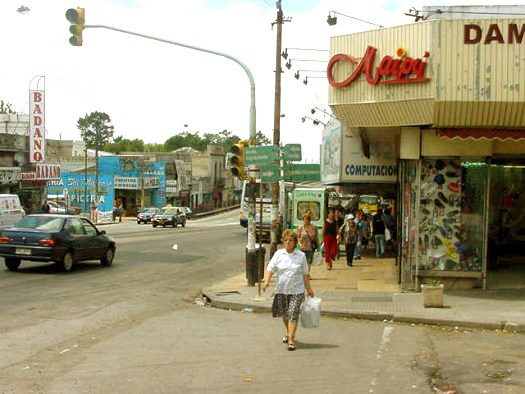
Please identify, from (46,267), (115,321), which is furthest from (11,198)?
(115,321)

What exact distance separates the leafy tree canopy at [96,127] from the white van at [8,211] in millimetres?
141215

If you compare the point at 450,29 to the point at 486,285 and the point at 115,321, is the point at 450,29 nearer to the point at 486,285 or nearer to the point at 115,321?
the point at 486,285

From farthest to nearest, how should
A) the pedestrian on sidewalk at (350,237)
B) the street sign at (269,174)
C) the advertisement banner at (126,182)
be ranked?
the advertisement banner at (126,182), the pedestrian on sidewalk at (350,237), the street sign at (269,174)

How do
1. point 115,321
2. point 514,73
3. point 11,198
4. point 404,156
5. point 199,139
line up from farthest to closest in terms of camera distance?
point 199,139 → point 11,198 → point 404,156 → point 514,73 → point 115,321

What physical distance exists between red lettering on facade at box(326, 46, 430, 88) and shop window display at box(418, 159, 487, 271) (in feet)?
7.29

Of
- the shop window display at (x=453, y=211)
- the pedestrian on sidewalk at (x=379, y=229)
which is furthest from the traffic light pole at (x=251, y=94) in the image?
the pedestrian on sidewalk at (x=379, y=229)

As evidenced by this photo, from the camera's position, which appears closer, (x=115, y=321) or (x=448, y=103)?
(x=115, y=321)

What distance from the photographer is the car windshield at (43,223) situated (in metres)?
18.2

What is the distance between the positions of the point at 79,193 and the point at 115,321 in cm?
6887

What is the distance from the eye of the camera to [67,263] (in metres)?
18.1

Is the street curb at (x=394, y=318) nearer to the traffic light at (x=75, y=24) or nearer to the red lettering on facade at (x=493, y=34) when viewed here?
the red lettering on facade at (x=493, y=34)

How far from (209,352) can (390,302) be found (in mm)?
5456

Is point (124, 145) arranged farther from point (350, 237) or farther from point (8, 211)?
point (350, 237)

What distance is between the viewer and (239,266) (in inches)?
901
